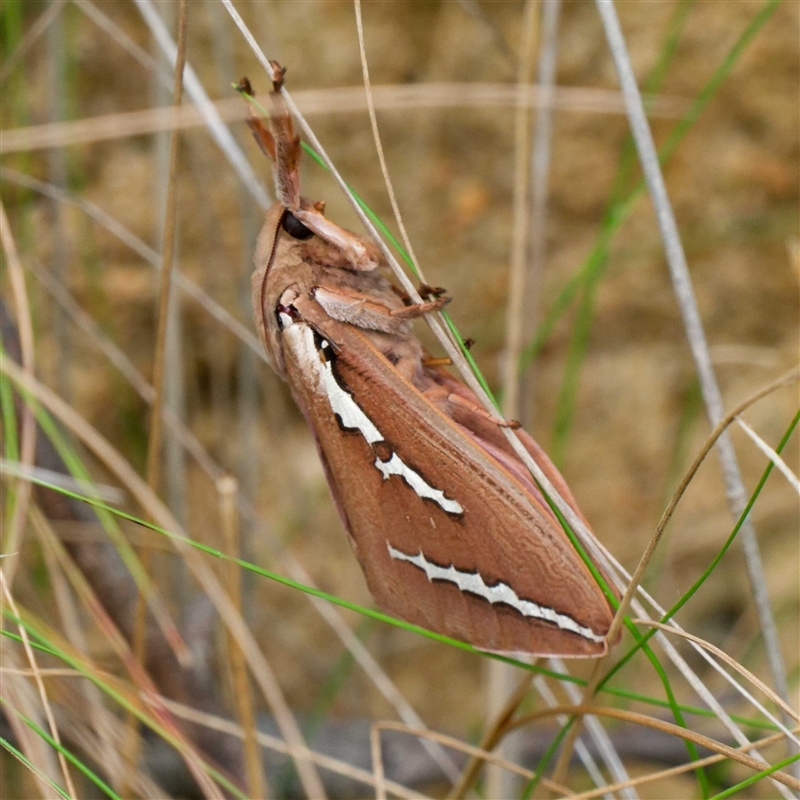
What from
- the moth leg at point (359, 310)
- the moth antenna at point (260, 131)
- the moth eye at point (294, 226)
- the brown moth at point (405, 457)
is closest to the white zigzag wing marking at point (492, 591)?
the brown moth at point (405, 457)

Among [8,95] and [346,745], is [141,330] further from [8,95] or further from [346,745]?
[346,745]

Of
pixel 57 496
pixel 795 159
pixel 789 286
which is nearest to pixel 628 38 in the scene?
pixel 795 159

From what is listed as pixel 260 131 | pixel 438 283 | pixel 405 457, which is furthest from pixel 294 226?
pixel 438 283

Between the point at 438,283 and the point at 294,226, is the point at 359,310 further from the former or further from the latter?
the point at 438,283

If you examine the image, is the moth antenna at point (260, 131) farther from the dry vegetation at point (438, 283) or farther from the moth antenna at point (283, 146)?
the dry vegetation at point (438, 283)

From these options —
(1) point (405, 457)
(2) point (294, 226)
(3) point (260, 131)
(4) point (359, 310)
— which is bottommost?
(1) point (405, 457)

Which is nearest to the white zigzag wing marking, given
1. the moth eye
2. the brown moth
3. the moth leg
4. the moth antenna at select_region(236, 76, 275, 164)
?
the brown moth

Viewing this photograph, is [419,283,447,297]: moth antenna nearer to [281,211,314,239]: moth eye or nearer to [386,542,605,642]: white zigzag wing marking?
[281,211,314,239]: moth eye

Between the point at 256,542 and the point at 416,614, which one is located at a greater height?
the point at 416,614
